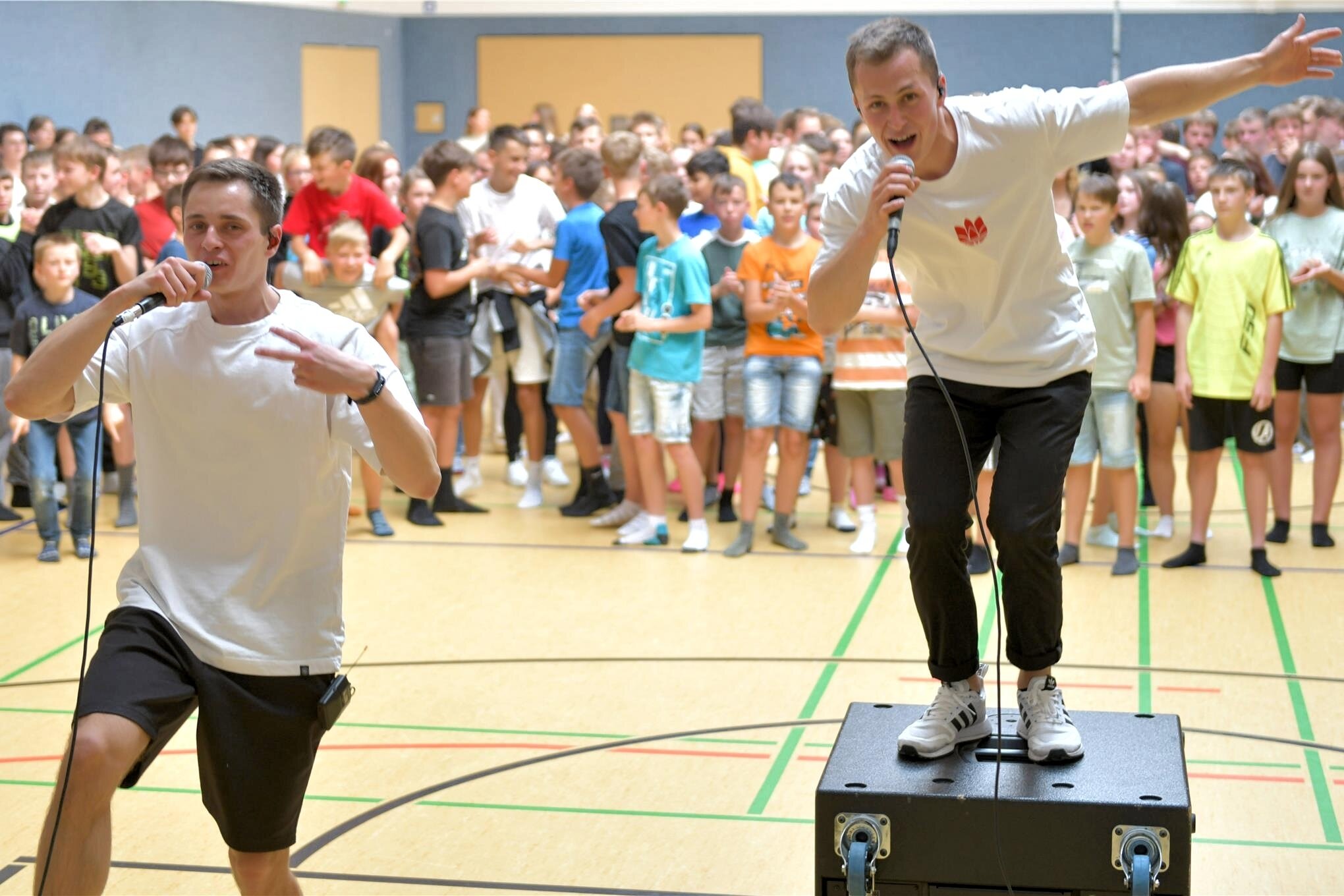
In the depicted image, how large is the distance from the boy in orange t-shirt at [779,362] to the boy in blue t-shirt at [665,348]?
0.80 ft

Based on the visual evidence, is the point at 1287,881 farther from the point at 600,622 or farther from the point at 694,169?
the point at 694,169

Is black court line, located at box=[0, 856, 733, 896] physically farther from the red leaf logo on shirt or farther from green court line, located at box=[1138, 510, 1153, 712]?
green court line, located at box=[1138, 510, 1153, 712]

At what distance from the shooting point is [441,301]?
28.1ft

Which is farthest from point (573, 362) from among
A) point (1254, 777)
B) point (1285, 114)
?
point (1285, 114)

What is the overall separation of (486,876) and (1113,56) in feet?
52.1

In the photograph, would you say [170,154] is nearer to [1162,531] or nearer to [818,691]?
[818,691]

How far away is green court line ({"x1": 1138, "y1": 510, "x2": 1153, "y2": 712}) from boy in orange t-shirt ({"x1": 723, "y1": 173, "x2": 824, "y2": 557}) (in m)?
1.67

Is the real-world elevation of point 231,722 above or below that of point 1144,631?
above

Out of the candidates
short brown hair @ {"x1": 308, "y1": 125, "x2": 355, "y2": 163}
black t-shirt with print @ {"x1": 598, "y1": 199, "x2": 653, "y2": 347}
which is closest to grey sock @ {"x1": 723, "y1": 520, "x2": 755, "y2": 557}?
black t-shirt with print @ {"x1": 598, "y1": 199, "x2": 653, "y2": 347}

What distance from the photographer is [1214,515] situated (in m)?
8.58

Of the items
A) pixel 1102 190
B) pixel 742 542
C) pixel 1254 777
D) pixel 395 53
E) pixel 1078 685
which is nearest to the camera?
pixel 1254 777

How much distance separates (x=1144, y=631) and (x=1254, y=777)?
1.69 metres

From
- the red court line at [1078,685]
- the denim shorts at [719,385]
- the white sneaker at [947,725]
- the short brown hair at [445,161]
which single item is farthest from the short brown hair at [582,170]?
the white sneaker at [947,725]

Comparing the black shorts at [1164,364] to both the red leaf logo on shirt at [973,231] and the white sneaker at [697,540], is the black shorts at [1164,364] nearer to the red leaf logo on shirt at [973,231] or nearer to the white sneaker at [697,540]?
the white sneaker at [697,540]
